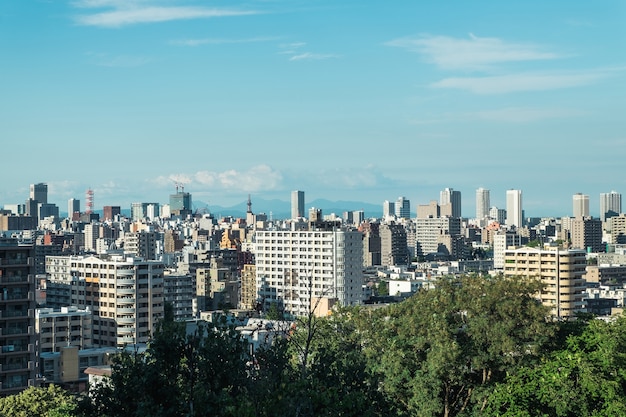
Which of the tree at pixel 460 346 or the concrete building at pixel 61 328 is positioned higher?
the tree at pixel 460 346

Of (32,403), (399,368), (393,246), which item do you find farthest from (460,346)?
(393,246)

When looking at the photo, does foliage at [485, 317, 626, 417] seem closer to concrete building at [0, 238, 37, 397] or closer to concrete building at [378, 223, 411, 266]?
concrete building at [0, 238, 37, 397]

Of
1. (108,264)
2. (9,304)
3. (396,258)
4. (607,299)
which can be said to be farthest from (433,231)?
(9,304)

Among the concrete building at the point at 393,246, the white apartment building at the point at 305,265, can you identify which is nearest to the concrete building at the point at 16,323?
the white apartment building at the point at 305,265

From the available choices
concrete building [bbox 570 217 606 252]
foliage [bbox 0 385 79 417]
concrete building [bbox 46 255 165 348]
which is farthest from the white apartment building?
concrete building [bbox 570 217 606 252]

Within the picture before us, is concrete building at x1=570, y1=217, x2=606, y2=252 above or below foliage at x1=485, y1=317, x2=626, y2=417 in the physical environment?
above

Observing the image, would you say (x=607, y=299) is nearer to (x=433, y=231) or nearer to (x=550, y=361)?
(x=550, y=361)

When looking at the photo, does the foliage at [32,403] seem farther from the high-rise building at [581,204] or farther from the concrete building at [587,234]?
the high-rise building at [581,204]
